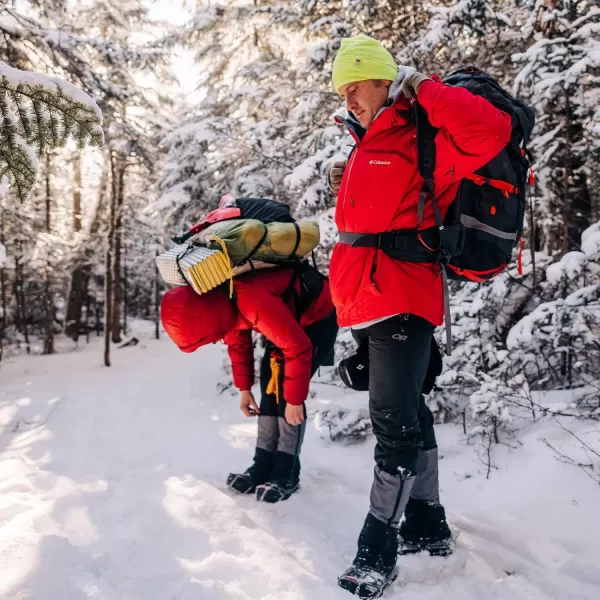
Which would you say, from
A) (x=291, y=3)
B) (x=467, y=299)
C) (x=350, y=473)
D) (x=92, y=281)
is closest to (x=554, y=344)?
(x=467, y=299)

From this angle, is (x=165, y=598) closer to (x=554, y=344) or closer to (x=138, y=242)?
(x=554, y=344)

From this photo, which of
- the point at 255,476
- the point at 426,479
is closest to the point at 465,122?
the point at 426,479

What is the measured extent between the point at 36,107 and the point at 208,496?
2.78 meters

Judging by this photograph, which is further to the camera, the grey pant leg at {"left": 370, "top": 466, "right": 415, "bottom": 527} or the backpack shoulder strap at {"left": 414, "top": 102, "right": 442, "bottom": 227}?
the grey pant leg at {"left": 370, "top": 466, "right": 415, "bottom": 527}

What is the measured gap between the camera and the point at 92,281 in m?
23.2

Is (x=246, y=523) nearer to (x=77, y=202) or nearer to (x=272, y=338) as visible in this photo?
(x=272, y=338)

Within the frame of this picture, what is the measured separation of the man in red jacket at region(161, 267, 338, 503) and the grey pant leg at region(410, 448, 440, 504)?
36.9 inches

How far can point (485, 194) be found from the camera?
2.55 metres

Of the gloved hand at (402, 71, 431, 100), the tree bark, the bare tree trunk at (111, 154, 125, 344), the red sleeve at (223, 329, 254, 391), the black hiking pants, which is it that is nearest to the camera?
the gloved hand at (402, 71, 431, 100)

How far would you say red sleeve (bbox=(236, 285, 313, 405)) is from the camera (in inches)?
136

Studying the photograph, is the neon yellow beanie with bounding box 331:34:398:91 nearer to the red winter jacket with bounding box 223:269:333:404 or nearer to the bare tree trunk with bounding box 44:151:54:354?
the red winter jacket with bounding box 223:269:333:404

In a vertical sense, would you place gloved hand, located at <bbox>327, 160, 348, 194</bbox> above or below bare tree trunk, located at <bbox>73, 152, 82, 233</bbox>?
above

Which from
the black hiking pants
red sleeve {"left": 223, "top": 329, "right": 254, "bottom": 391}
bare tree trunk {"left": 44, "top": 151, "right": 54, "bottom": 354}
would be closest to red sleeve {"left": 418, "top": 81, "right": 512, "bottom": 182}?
the black hiking pants

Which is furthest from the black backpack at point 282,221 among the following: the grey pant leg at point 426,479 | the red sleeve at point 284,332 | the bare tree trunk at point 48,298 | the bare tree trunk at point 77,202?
the bare tree trunk at point 77,202
